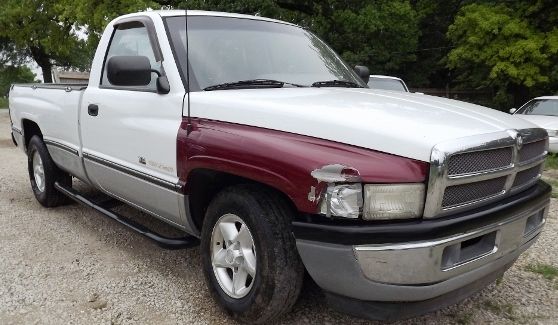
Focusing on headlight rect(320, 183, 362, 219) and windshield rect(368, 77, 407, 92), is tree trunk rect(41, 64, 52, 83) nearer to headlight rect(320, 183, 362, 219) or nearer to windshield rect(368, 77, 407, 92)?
windshield rect(368, 77, 407, 92)

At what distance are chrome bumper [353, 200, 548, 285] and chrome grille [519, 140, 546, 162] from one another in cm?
45

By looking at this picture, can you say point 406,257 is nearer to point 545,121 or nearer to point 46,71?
point 545,121

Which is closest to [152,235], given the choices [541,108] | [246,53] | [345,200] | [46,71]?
[246,53]

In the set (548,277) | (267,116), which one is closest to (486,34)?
(548,277)

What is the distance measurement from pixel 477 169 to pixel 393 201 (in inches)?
19.1

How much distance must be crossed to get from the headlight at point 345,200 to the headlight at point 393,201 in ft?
0.12

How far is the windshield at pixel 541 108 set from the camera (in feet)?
36.5

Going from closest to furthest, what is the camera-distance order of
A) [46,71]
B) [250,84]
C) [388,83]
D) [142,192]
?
[250,84] → [142,192] → [388,83] → [46,71]

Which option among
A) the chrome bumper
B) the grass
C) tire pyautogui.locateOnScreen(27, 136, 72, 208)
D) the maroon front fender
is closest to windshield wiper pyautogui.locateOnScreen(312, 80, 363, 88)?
the maroon front fender

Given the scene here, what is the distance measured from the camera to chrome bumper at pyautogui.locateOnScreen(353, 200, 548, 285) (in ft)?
7.22

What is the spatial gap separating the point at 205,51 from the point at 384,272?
193cm

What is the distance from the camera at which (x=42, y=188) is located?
5539 mm

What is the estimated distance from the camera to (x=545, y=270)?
3857 mm

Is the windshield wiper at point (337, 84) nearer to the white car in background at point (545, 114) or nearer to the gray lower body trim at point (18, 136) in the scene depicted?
the gray lower body trim at point (18, 136)
